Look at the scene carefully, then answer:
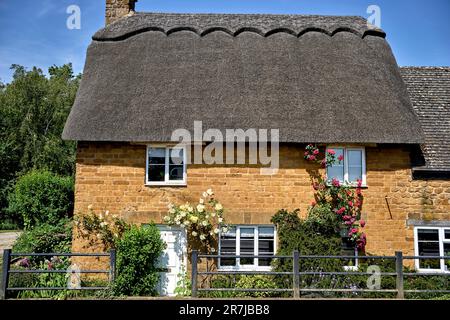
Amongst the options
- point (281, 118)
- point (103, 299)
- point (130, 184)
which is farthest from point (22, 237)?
point (281, 118)

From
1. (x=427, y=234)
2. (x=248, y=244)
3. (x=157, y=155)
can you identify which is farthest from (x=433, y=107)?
(x=157, y=155)

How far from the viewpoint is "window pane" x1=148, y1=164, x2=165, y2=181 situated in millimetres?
11578

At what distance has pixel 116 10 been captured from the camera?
15.7 meters

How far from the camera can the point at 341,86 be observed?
40.6ft

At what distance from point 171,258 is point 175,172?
2.33 meters

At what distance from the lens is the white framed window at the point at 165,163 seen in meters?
11.6

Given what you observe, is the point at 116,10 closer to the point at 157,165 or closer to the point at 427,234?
the point at 157,165

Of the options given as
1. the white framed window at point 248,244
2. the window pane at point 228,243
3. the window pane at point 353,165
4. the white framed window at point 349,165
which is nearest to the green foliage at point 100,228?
the window pane at point 228,243

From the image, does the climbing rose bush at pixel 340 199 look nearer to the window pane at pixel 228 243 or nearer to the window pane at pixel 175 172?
the window pane at pixel 228 243

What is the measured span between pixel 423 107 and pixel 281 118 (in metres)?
5.15

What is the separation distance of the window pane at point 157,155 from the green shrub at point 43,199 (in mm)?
5257

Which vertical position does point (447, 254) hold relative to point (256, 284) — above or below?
above
